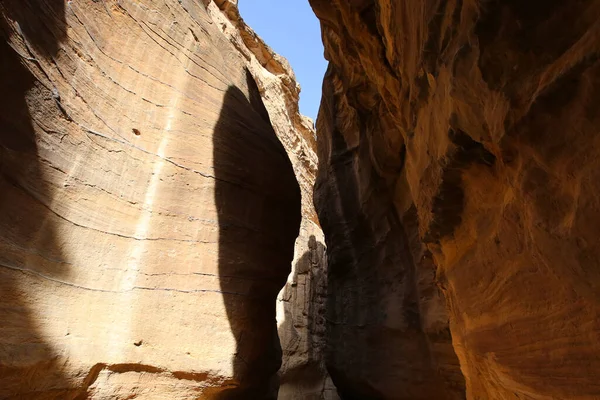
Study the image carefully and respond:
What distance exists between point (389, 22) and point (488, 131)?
182cm

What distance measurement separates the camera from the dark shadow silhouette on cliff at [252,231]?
4395 millimetres

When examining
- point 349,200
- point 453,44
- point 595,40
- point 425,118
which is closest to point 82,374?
point 425,118

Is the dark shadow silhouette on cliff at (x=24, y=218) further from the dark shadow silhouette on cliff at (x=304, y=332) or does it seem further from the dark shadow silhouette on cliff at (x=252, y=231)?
the dark shadow silhouette on cliff at (x=304, y=332)

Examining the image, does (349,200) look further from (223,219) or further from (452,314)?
(452,314)

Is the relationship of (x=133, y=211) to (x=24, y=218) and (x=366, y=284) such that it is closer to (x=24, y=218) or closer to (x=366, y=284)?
(x=24, y=218)

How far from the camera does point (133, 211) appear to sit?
4.02m

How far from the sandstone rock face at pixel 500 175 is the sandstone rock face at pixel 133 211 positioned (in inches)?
73.8

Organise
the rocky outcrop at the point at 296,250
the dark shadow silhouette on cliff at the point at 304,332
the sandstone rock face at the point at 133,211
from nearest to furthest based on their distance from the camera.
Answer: the sandstone rock face at the point at 133,211
the dark shadow silhouette on cliff at the point at 304,332
the rocky outcrop at the point at 296,250

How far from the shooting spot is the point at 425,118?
3246 mm

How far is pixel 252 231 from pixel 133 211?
4.57 ft

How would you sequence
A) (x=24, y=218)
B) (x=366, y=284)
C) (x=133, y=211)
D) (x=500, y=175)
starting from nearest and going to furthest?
(x=500, y=175), (x=24, y=218), (x=133, y=211), (x=366, y=284)

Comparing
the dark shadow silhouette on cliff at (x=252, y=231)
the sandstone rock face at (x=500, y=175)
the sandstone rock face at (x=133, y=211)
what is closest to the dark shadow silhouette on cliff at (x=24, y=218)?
the sandstone rock face at (x=133, y=211)

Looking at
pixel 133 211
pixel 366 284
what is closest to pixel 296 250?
pixel 366 284

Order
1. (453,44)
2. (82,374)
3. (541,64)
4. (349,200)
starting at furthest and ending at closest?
1. (349,200)
2. (82,374)
3. (453,44)
4. (541,64)
